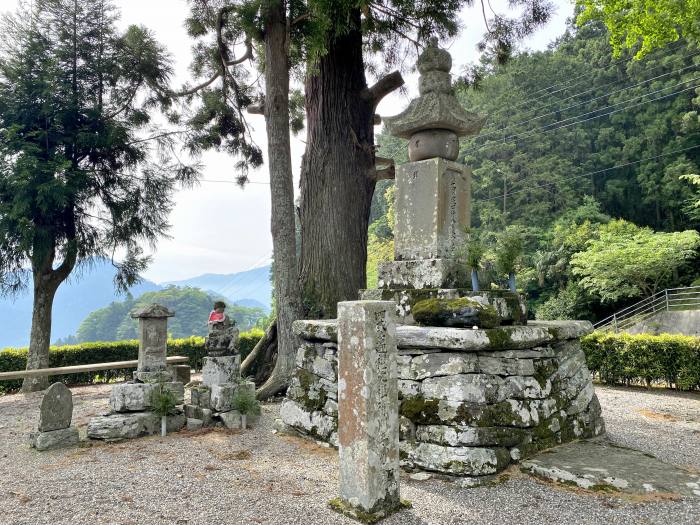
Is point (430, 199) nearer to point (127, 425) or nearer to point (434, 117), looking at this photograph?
point (434, 117)

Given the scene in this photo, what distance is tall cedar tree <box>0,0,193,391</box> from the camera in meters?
9.37

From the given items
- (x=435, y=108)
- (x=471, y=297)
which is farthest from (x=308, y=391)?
(x=435, y=108)

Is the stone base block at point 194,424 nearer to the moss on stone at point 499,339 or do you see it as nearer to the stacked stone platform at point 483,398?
the stacked stone platform at point 483,398

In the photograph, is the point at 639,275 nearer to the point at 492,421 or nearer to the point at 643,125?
the point at 643,125

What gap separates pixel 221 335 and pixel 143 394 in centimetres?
127

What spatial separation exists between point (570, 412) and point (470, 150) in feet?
95.7

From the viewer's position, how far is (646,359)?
29.6 feet

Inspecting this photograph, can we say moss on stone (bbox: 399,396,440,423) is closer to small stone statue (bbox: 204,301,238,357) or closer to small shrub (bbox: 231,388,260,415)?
small shrub (bbox: 231,388,260,415)

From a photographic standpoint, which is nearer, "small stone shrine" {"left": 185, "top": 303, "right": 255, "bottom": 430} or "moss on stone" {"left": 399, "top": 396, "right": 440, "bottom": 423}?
"moss on stone" {"left": 399, "top": 396, "right": 440, "bottom": 423}

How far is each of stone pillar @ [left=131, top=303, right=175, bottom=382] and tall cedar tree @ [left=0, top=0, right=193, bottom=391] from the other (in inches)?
181

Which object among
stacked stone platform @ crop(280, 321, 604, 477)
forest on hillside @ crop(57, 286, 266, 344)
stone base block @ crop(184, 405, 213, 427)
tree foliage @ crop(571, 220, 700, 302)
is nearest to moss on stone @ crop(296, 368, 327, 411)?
stacked stone platform @ crop(280, 321, 604, 477)

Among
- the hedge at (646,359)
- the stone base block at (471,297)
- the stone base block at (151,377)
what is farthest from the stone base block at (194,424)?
the hedge at (646,359)

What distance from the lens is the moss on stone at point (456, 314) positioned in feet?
14.1

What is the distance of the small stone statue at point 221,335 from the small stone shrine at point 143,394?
0.69 meters
